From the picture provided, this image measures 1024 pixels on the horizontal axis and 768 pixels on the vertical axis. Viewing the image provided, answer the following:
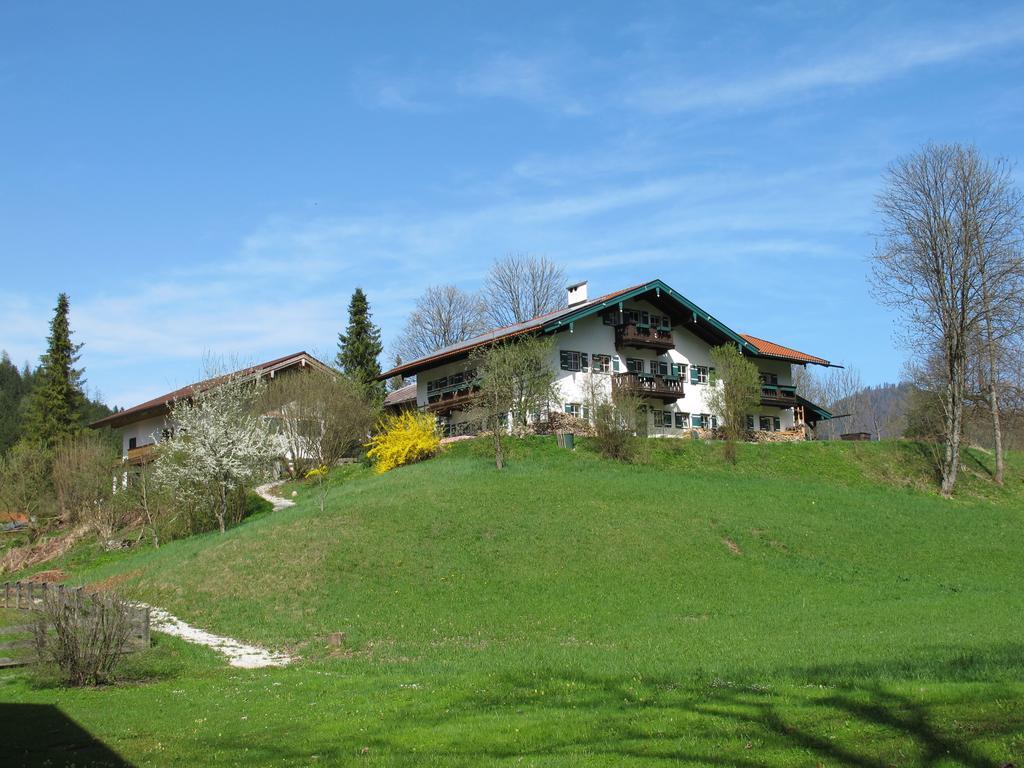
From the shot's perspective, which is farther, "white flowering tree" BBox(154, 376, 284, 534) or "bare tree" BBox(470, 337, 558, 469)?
"bare tree" BBox(470, 337, 558, 469)

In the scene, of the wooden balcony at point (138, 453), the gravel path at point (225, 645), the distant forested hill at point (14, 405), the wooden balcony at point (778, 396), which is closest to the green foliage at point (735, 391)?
the wooden balcony at point (778, 396)

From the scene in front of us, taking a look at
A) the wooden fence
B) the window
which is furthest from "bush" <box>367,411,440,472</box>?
the wooden fence

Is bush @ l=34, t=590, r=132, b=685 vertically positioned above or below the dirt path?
below

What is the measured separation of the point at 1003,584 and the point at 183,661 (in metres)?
24.2

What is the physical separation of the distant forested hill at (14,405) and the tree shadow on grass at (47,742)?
197 ft

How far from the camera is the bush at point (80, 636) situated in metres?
15.0

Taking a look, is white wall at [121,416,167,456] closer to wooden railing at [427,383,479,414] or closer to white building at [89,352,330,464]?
white building at [89,352,330,464]

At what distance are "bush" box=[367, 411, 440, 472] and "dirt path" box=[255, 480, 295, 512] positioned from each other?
4.95 metres

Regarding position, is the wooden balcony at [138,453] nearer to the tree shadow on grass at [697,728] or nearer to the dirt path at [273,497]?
the dirt path at [273,497]

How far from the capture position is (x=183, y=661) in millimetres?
18031

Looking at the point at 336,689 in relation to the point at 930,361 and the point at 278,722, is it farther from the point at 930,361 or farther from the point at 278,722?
the point at 930,361

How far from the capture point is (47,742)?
408 inches

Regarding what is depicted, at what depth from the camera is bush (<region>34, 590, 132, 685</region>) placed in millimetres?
15039

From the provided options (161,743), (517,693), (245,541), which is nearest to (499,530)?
(245,541)
